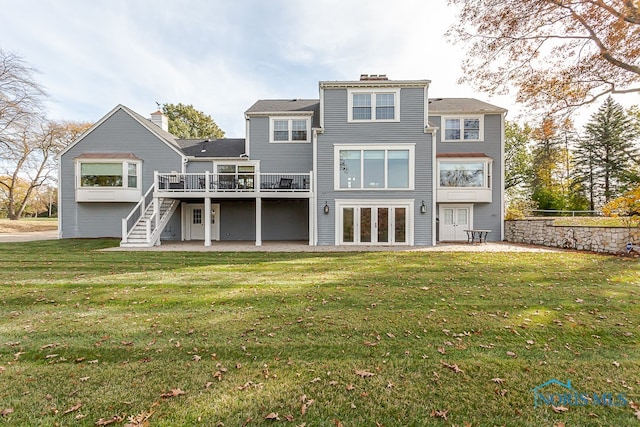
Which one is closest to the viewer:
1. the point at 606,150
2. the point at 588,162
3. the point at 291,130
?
the point at 291,130

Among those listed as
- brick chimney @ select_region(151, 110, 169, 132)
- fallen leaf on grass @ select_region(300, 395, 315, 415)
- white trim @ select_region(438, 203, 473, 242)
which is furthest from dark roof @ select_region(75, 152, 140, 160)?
white trim @ select_region(438, 203, 473, 242)

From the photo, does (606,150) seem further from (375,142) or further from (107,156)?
(107,156)

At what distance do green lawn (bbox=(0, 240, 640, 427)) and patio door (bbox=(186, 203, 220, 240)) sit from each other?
978 centimetres

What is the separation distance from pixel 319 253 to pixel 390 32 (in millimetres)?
11727

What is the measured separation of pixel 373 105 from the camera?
1434 cm

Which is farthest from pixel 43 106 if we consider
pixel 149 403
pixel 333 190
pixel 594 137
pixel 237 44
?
pixel 594 137

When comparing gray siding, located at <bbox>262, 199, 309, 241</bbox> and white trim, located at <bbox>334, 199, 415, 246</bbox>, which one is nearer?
white trim, located at <bbox>334, 199, 415, 246</bbox>

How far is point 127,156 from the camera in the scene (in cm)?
1594

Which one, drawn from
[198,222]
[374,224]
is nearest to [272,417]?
[374,224]

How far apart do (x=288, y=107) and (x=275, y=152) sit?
9.54 feet

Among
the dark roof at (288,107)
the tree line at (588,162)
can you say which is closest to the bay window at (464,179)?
the dark roof at (288,107)

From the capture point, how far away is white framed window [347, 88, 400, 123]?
14242 millimetres

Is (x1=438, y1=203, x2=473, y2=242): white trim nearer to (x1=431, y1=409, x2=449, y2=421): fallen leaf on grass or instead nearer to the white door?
the white door

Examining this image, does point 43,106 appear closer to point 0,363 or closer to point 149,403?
point 0,363
